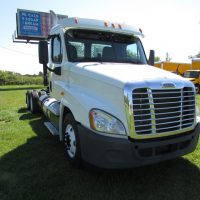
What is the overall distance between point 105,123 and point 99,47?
6.80ft

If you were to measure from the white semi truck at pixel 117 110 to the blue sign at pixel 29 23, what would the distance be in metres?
29.6

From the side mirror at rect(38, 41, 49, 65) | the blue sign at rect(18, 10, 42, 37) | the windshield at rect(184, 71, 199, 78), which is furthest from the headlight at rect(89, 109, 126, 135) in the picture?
the blue sign at rect(18, 10, 42, 37)

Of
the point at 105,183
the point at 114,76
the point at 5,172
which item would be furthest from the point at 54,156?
the point at 114,76

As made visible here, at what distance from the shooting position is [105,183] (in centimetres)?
399

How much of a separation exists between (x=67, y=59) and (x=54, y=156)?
76.7 inches

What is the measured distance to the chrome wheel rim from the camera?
14.5ft

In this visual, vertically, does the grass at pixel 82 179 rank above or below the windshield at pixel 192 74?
below

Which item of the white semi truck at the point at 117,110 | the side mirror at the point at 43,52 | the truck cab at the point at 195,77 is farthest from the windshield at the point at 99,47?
the truck cab at the point at 195,77

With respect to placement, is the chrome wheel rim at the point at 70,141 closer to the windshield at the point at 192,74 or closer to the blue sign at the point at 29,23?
the windshield at the point at 192,74

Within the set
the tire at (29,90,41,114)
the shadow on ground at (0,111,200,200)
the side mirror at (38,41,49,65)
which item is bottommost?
the shadow on ground at (0,111,200,200)

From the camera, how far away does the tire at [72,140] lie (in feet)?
13.8

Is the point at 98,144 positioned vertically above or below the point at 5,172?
above

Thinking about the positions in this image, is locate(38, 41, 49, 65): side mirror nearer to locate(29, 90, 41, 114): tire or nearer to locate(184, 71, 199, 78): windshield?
locate(29, 90, 41, 114): tire

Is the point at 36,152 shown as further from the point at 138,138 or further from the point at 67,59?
the point at 138,138
